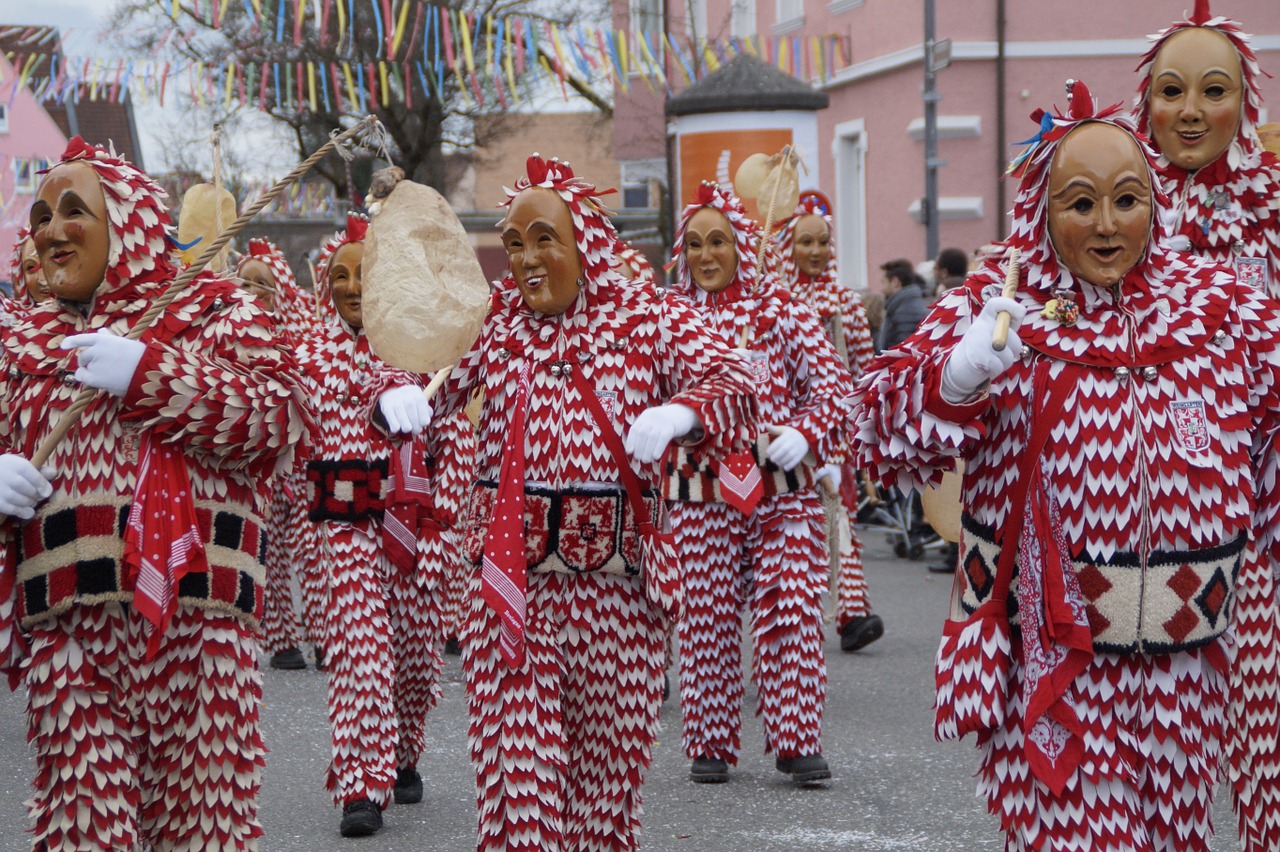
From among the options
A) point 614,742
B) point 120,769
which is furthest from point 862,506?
point 120,769

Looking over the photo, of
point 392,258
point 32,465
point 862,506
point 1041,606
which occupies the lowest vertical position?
point 862,506

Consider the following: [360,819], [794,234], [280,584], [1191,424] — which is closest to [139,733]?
[360,819]

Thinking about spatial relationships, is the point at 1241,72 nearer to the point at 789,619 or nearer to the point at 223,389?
the point at 789,619

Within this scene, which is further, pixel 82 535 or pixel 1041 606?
pixel 82 535

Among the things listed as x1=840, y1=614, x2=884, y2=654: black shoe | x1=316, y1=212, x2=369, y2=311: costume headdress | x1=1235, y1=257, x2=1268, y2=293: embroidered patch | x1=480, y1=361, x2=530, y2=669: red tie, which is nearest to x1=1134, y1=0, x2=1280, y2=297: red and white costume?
x1=1235, y1=257, x2=1268, y2=293: embroidered patch

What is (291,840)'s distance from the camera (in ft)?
19.2

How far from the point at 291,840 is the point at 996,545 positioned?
10.8 ft

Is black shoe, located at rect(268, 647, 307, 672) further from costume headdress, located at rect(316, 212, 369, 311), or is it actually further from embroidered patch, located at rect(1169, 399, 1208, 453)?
embroidered patch, located at rect(1169, 399, 1208, 453)

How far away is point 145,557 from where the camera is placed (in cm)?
382

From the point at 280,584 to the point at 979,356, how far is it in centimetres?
668

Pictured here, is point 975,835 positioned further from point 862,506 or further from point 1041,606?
point 862,506

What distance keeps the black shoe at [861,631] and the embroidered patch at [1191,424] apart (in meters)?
5.68

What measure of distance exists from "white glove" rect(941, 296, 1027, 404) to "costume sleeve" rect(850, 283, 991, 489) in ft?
0.14

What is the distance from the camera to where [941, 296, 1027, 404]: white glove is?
10.7 ft
